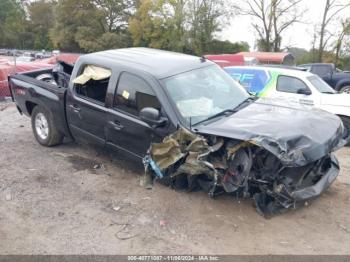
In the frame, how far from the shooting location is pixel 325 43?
35.0m

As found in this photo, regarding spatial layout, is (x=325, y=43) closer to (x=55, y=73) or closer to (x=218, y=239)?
(x=55, y=73)

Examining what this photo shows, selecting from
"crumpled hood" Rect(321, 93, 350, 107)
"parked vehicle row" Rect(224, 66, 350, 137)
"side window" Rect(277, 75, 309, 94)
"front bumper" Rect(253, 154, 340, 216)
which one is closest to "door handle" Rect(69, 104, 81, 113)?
"front bumper" Rect(253, 154, 340, 216)

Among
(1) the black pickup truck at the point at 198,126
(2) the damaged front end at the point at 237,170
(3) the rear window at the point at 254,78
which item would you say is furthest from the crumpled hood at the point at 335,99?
(2) the damaged front end at the point at 237,170

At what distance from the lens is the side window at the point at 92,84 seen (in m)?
5.52

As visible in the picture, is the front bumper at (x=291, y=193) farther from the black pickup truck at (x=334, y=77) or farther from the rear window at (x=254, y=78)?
the black pickup truck at (x=334, y=77)

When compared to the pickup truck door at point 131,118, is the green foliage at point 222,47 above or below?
below

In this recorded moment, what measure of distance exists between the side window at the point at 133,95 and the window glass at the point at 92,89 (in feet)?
1.80

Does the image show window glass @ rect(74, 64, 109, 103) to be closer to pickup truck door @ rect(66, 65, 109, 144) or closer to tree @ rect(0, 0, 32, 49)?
pickup truck door @ rect(66, 65, 109, 144)

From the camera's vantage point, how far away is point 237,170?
4141 mm

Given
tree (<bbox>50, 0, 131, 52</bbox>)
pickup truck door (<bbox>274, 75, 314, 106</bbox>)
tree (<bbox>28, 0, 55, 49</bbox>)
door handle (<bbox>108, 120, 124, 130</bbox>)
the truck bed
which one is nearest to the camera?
door handle (<bbox>108, 120, 124, 130</bbox>)

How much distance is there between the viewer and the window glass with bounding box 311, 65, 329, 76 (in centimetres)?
1582

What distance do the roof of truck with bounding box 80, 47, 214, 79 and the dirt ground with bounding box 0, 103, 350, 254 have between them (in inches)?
52.1

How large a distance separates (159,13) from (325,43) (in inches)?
732

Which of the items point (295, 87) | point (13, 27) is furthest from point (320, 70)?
point (13, 27)
